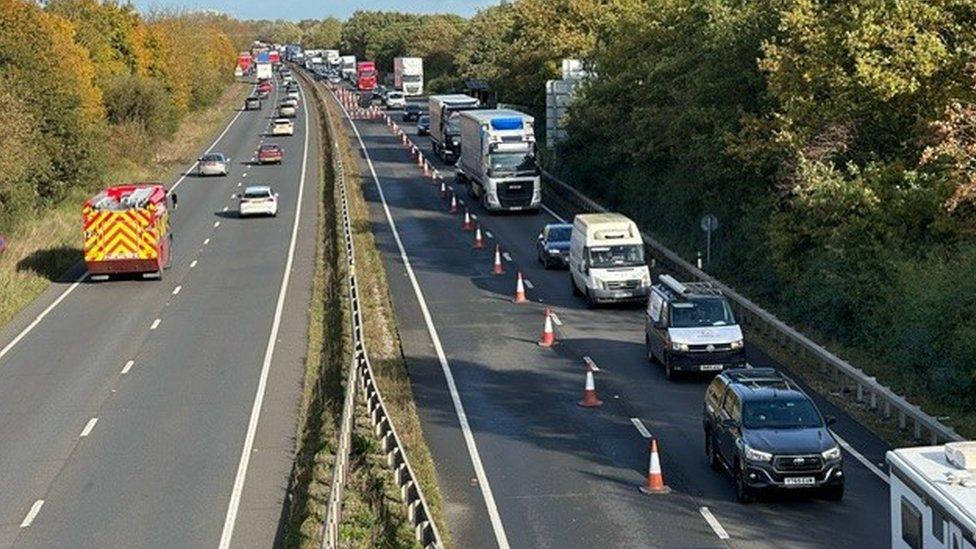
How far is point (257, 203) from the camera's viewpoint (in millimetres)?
58750

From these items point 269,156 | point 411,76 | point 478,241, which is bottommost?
point 478,241

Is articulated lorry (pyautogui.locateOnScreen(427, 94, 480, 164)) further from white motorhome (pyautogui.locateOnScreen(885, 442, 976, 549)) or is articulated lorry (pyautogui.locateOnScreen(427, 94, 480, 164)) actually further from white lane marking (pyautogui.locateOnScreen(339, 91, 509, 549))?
white motorhome (pyautogui.locateOnScreen(885, 442, 976, 549))

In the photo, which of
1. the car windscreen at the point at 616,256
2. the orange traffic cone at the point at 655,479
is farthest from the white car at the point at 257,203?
the orange traffic cone at the point at 655,479

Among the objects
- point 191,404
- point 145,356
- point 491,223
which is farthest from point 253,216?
point 191,404

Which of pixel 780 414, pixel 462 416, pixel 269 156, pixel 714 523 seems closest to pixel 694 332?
pixel 462 416

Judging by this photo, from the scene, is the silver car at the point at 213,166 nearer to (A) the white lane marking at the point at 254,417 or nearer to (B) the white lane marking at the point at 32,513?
(A) the white lane marking at the point at 254,417

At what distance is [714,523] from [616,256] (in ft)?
58.9

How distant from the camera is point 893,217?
3234cm

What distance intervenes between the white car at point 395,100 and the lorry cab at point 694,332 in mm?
104523

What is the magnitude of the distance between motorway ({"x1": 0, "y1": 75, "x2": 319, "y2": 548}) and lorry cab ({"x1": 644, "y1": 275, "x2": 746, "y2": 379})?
7247mm

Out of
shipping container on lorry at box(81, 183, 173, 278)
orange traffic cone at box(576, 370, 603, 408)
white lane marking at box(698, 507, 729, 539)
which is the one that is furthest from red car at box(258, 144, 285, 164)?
white lane marking at box(698, 507, 729, 539)

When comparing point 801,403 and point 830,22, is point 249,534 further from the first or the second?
point 830,22

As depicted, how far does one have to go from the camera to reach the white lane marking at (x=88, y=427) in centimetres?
2612

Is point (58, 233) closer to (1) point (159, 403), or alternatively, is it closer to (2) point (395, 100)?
(1) point (159, 403)
